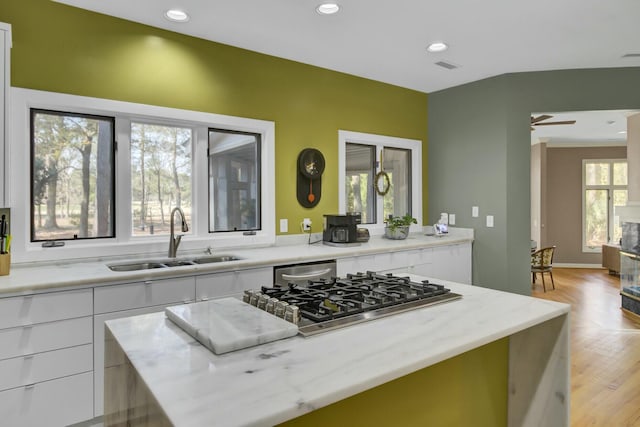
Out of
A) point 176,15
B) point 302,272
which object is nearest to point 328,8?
point 176,15

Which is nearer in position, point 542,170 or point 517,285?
point 517,285

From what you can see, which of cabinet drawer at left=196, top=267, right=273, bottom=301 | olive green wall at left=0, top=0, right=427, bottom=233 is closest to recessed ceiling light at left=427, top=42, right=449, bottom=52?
olive green wall at left=0, top=0, right=427, bottom=233

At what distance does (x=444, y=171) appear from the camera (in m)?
4.85

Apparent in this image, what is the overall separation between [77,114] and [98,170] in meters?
0.41

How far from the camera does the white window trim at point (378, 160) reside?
13.8 feet

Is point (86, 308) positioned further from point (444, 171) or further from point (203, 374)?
point (444, 171)

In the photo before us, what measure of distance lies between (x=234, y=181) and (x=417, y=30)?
197 cm

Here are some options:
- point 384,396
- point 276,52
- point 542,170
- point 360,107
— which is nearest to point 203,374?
point 384,396

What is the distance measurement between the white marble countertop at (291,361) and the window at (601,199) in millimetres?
8702

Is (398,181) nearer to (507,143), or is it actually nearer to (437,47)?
(507,143)

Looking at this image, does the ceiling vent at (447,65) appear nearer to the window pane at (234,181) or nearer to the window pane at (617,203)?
the window pane at (234,181)

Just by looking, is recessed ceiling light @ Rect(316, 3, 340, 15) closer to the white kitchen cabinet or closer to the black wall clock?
the black wall clock

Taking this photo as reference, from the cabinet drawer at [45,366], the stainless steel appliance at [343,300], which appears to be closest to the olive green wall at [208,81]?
the cabinet drawer at [45,366]

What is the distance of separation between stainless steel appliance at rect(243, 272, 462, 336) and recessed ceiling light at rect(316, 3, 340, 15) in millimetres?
1931
